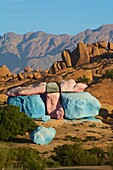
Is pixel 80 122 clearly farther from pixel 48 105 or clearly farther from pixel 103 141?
pixel 103 141

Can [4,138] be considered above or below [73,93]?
below

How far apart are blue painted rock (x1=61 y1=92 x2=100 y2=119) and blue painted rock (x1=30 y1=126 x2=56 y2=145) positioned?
25.8 feet

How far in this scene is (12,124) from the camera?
129 ft

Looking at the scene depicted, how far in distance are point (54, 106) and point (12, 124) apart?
7.15 meters

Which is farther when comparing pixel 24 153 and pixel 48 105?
pixel 48 105

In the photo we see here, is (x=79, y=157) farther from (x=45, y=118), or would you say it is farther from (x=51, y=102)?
(x=51, y=102)

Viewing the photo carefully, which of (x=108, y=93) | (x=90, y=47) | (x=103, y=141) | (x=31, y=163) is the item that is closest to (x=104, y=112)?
(x=108, y=93)

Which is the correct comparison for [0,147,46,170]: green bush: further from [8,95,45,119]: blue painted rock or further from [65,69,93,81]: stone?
[65,69,93,81]: stone

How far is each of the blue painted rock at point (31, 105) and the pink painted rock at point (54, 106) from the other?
597 millimetres

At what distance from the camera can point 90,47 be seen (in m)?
124

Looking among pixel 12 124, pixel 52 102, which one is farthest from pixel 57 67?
pixel 12 124

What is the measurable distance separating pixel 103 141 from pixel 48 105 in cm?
838

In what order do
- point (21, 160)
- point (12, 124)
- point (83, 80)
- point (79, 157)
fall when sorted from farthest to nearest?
point (83, 80)
point (12, 124)
point (79, 157)
point (21, 160)

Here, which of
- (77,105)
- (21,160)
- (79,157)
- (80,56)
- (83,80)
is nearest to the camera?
(21,160)
